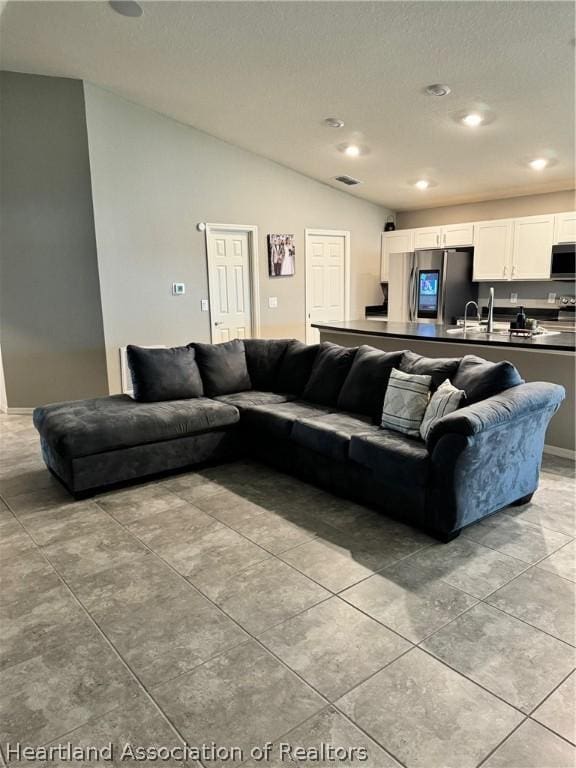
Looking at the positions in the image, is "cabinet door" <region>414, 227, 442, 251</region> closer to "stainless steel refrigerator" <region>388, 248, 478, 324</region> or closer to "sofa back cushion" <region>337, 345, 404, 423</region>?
"stainless steel refrigerator" <region>388, 248, 478, 324</region>

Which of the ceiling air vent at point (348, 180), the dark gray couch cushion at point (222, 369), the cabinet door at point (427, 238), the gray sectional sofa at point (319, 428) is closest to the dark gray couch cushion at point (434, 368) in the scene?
the gray sectional sofa at point (319, 428)

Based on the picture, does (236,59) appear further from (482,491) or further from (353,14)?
(482,491)

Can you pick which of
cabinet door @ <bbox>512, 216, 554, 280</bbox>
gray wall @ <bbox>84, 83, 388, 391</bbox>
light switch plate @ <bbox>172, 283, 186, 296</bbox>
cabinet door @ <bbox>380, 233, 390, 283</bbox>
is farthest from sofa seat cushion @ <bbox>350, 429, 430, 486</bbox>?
cabinet door @ <bbox>380, 233, 390, 283</bbox>

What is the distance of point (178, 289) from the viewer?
589 centimetres

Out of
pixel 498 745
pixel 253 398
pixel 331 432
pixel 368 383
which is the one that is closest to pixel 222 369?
pixel 253 398

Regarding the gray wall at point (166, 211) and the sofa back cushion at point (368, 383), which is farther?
Result: the gray wall at point (166, 211)

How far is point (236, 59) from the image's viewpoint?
407cm

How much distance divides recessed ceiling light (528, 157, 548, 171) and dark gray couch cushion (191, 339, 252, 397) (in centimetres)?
365

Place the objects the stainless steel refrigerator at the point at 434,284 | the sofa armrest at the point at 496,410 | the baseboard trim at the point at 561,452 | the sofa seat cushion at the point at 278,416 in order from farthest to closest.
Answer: the stainless steel refrigerator at the point at 434,284 → the baseboard trim at the point at 561,452 → the sofa seat cushion at the point at 278,416 → the sofa armrest at the point at 496,410

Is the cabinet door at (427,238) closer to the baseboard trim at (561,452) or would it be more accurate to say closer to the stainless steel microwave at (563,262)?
the stainless steel microwave at (563,262)

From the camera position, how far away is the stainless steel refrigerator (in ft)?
21.6

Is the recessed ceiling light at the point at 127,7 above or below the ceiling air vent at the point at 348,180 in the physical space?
above

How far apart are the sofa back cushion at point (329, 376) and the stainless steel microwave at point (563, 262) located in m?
3.23

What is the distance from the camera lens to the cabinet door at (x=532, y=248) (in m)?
5.89
